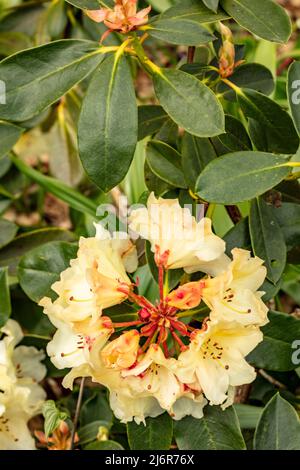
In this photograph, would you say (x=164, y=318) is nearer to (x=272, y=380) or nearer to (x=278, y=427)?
(x=278, y=427)

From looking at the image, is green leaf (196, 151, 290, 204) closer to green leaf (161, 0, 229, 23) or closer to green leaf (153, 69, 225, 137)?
green leaf (153, 69, 225, 137)

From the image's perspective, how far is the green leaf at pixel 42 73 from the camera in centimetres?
110

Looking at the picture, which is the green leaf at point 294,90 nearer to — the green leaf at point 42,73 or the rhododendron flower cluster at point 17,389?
the green leaf at point 42,73

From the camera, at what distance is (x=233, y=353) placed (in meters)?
1.08

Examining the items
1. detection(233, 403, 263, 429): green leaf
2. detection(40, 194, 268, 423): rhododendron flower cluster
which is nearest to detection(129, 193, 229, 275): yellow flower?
detection(40, 194, 268, 423): rhododendron flower cluster

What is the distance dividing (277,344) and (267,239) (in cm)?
17

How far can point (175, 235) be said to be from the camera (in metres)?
1.08

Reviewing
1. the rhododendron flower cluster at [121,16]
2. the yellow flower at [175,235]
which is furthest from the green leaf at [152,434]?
the rhododendron flower cluster at [121,16]

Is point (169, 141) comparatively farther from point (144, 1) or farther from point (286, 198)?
point (144, 1)

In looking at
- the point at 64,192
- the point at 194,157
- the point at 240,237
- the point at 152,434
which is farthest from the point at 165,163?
the point at 64,192

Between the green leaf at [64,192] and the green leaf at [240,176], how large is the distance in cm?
65

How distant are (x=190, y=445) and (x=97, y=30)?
0.99 metres

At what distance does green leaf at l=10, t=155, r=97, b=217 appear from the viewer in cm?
171

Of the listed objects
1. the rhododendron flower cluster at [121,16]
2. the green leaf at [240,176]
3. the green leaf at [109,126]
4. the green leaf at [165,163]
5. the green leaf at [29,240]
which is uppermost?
the rhododendron flower cluster at [121,16]
